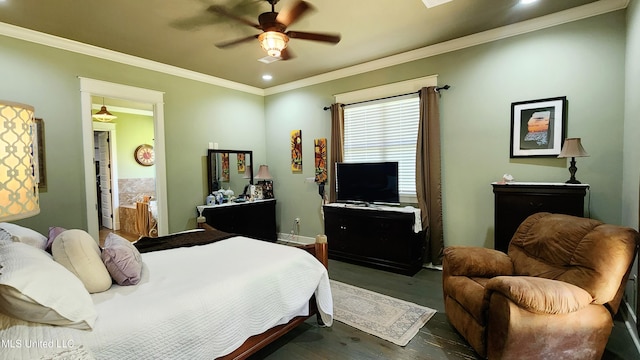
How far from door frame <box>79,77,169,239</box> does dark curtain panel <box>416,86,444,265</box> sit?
11.9ft

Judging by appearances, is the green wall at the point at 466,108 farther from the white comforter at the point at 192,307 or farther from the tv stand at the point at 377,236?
the white comforter at the point at 192,307

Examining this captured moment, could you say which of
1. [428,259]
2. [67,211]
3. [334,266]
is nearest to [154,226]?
[67,211]

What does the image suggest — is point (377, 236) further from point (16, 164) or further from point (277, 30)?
point (16, 164)

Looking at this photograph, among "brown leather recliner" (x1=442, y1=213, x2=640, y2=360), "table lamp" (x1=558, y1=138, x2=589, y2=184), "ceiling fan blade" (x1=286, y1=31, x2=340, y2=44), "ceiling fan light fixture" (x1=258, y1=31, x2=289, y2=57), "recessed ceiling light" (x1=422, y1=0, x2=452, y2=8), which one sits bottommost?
"brown leather recliner" (x1=442, y1=213, x2=640, y2=360)

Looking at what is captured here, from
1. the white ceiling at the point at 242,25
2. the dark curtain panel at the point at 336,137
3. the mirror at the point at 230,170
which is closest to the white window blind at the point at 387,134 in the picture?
the dark curtain panel at the point at 336,137

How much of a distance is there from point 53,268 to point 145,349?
0.57 m

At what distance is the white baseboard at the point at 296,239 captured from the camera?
5.19 meters

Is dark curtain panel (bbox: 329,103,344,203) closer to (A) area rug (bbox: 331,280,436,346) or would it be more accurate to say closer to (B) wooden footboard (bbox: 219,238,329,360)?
(A) area rug (bbox: 331,280,436,346)

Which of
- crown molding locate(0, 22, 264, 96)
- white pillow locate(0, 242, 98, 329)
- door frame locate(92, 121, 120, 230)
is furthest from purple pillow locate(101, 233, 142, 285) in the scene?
door frame locate(92, 121, 120, 230)

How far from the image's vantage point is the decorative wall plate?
705cm

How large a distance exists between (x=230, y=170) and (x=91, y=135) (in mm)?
1996

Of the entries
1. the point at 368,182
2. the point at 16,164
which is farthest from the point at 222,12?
the point at 368,182

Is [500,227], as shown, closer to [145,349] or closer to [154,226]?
[145,349]

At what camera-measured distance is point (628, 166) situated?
8.52 ft
